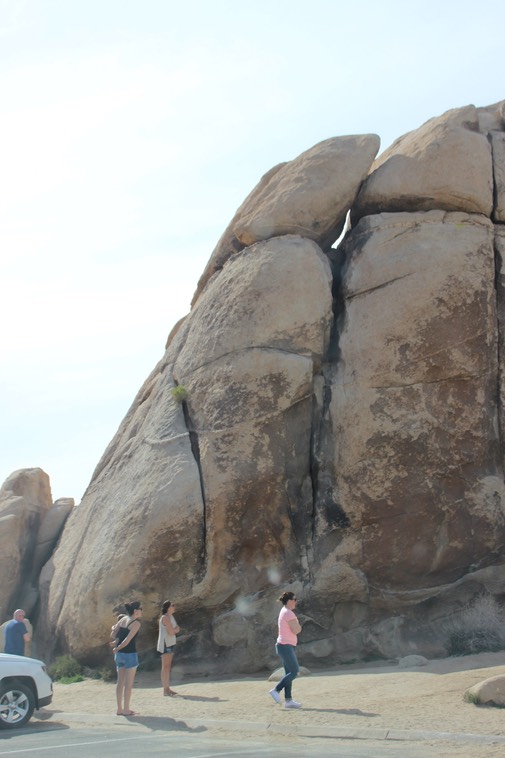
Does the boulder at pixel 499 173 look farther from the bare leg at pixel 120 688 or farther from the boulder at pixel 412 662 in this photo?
the bare leg at pixel 120 688

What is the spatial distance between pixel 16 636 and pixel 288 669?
210 inches

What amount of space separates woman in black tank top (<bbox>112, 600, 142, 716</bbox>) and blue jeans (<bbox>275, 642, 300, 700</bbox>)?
7.13ft

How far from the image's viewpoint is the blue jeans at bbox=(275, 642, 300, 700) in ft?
42.8

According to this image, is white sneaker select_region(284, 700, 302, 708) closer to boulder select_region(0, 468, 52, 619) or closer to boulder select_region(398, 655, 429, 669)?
boulder select_region(398, 655, 429, 669)

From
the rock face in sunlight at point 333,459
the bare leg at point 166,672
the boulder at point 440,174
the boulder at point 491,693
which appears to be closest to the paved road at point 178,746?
the boulder at point 491,693

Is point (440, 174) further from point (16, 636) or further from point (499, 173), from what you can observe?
point (16, 636)

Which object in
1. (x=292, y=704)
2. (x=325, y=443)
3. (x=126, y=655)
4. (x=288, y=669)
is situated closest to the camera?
(x=292, y=704)

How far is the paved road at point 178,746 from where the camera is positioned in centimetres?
1011

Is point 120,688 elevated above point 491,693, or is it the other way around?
point 120,688

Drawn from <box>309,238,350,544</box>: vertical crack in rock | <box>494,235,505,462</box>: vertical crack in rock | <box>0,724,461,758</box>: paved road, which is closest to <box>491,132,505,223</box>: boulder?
<box>494,235,505,462</box>: vertical crack in rock

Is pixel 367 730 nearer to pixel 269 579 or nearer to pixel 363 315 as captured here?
pixel 269 579

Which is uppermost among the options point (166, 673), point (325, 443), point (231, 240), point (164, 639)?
point (231, 240)

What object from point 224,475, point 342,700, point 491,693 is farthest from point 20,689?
point 491,693

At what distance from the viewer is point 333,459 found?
17.9 m
